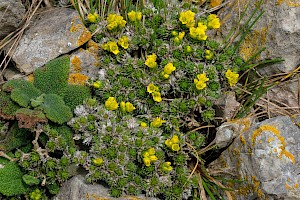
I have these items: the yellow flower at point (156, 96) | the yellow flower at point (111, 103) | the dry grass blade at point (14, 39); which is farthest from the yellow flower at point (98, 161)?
the dry grass blade at point (14, 39)

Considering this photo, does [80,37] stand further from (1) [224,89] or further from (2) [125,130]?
(1) [224,89]

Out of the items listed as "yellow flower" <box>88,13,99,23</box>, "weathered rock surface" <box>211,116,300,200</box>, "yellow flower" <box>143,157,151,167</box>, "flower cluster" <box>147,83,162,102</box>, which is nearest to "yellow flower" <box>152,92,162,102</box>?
"flower cluster" <box>147,83,162,102</box>

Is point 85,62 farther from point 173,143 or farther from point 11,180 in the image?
point 11,180

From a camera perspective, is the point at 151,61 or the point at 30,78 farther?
the point at 30,78

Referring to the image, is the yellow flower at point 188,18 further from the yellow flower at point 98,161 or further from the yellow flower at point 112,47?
the yellow flower at point 98,161

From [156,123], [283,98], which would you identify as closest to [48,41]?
[156,123]

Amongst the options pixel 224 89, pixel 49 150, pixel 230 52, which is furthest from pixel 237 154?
pixel 49 150

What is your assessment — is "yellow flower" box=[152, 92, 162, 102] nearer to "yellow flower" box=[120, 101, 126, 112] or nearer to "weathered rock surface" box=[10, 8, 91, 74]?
"yellow flower" box=[120, 101, 126, 112]
